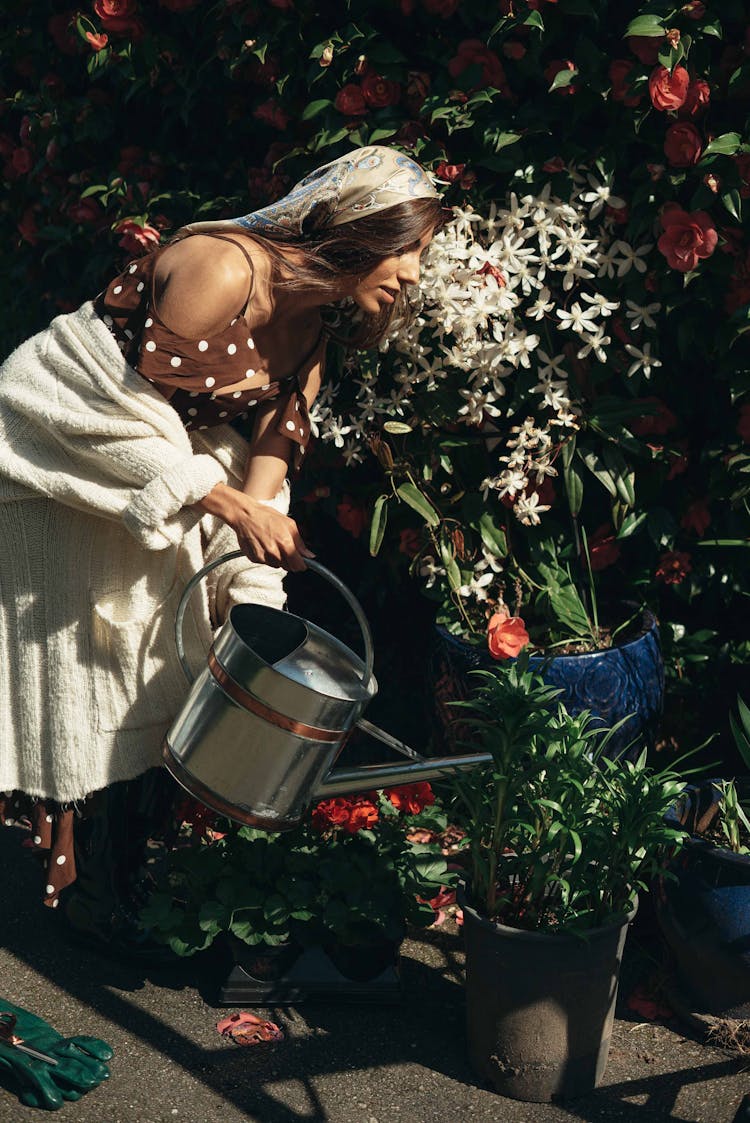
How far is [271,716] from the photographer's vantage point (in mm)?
2240

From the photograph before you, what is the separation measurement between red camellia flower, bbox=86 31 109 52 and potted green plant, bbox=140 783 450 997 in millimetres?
2049

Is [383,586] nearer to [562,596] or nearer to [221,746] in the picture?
[562,596]

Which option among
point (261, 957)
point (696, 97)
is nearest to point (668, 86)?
point (696, 97)

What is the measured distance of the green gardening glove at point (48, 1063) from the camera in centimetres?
234

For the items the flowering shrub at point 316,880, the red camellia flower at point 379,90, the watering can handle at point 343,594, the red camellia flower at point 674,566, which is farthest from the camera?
the red camellia flower at point 674,566

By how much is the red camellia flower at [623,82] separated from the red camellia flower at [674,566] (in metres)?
1.03

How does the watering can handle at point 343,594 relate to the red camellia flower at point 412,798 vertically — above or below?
above

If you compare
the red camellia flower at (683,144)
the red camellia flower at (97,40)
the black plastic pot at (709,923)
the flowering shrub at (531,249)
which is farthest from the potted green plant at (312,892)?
the red camellia flower at (97,40)

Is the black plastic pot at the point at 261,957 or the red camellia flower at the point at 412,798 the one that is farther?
the red camellia flower at the point at 412,798

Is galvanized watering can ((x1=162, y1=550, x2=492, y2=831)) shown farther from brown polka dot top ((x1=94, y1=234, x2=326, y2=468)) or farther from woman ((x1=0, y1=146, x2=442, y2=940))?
brown polka dot top ((x1=94, y1=234, x2=326, y2=468))

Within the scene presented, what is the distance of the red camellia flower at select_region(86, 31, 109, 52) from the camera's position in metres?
3.34

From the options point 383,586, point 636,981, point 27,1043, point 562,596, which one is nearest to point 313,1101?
point 27,1043

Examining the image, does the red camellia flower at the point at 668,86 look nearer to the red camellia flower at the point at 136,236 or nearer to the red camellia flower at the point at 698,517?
the red camellia flower at the point at 698,517

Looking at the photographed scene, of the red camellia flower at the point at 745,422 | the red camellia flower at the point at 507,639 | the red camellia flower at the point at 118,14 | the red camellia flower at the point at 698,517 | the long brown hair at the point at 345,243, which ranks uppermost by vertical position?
the red camellia flower at the point at 118,14
